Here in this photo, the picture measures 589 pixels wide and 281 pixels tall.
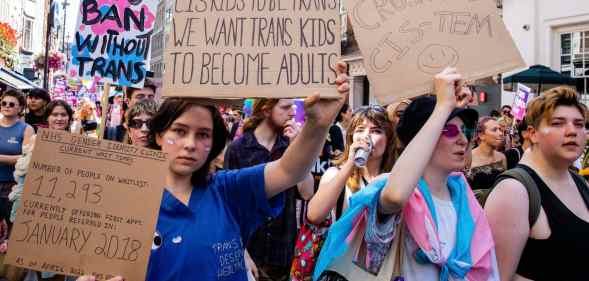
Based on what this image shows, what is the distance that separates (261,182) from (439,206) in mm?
848

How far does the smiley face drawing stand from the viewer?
8.11ft

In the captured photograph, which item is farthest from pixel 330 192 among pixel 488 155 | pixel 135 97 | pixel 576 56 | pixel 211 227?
pixel 576 56

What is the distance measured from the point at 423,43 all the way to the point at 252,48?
2.54 ft

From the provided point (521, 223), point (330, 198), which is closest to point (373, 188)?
point (330, 198)

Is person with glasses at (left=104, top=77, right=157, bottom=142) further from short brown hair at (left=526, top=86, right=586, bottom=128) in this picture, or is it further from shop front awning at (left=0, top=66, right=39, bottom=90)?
shop front awning at (left=0, top=66, right=39, bottom=90)

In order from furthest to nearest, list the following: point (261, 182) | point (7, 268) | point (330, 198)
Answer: point (7, 268)
point (330, 198)
point (261, 182)

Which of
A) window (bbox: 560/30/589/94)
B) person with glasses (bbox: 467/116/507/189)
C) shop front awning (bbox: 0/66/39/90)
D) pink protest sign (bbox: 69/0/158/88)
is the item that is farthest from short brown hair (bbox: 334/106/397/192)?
shop front awning (bbox: 0/66/39/90)

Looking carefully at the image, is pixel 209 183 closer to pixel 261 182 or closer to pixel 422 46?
pixel 261 182

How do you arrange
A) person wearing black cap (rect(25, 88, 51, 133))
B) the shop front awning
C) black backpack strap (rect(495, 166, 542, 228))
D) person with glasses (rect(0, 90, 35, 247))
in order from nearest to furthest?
1. black backpack strap (rect(495, 166, 542, 228))
2. person with glasses (rect(0, 90, 35, 247))
3. person wearing black cap (rect(25, 88, 51, 133))
4. the shop front awning

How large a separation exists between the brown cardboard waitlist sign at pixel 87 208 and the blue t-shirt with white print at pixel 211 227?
0.10 m

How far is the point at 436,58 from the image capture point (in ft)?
8.16

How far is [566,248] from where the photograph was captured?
100 inches

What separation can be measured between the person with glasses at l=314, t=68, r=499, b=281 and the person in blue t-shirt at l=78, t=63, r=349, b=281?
37 cm

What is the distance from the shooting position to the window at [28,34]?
128 ft
